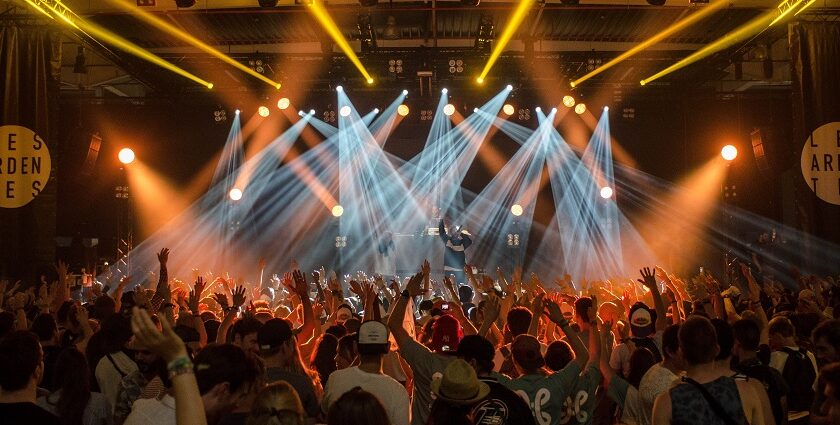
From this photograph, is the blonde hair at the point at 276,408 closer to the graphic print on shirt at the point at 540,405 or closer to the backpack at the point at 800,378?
the graphic print on shirt at the point at 540,405

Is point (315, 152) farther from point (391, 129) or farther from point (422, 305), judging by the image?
point (422, 305)

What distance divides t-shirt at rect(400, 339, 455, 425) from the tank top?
1.25m

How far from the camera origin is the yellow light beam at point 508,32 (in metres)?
12.5

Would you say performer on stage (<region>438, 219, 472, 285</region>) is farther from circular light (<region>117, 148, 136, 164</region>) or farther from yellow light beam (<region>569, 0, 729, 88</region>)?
circular light (<region>117, 148, 136, 164</region>)

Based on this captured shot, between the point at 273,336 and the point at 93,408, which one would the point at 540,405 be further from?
the point at 93,408

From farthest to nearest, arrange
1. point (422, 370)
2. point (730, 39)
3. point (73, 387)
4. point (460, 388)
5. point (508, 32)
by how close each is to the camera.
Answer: point (730, 39), point (508, 32), point (422, 370), point (73, 387), point (460, 388)

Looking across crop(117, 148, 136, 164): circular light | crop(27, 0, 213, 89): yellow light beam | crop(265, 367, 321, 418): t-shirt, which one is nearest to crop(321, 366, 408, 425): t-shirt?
crop(265, 367, 321, 418): t-shirt

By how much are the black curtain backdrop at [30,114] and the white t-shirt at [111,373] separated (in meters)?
8.16

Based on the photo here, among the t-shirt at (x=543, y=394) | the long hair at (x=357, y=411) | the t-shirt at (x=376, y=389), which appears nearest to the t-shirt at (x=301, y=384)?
the t-shirt at (x=376, y=389)

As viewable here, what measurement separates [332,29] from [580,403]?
36.2 ft

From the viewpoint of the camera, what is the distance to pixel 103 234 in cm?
1856

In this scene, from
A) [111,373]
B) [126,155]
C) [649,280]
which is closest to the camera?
[111,373]

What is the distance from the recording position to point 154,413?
2936 millimetres

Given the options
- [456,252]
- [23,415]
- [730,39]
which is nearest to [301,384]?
[23,415]
